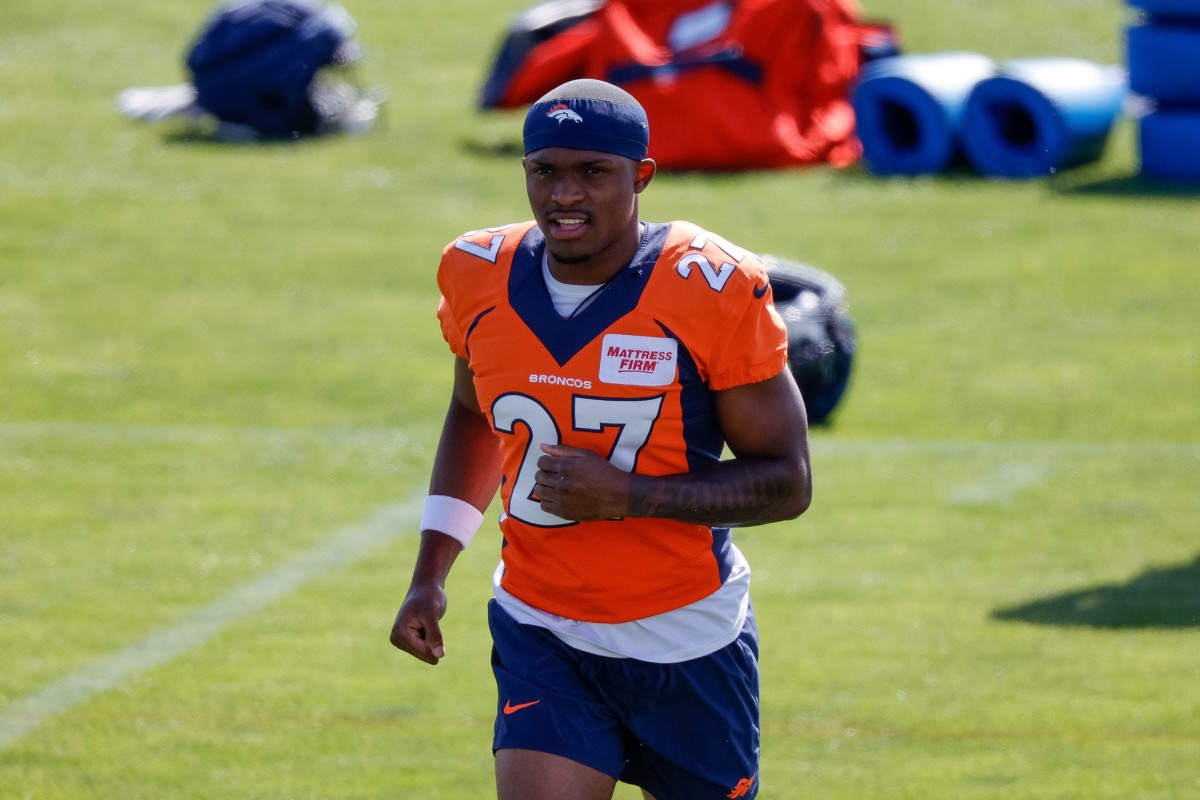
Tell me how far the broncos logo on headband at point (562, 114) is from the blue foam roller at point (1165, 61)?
506 inches

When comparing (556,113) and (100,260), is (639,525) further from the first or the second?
(100,260)

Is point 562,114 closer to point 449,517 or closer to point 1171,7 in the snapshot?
point 449,517

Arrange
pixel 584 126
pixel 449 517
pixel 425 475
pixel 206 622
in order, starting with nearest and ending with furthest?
pixel 584 126 < pixel 449 517 < pixel 206 622 < pixel 425 475

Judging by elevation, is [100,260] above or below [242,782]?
below

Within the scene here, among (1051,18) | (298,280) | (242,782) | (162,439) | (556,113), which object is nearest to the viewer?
(556,113)

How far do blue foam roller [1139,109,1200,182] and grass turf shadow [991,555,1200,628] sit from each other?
8836mm

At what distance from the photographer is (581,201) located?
12.3 feet

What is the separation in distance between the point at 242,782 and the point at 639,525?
8.30ft

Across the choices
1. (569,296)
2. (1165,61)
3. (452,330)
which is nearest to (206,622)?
(452,330)

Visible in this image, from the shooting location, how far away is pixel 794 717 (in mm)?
6473

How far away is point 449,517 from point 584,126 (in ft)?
3.48

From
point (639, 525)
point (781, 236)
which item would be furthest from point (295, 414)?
point (639, 525)

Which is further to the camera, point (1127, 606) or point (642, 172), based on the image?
point (1127, 606)

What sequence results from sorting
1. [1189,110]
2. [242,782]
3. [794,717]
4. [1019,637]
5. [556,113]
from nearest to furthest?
[556,113] < [242,782] < [794,717] < [1019,637] < [1189,110]
